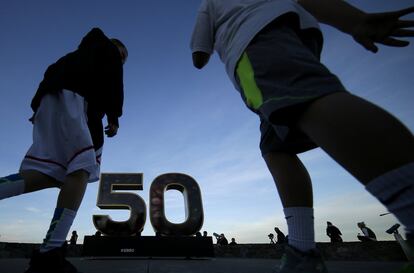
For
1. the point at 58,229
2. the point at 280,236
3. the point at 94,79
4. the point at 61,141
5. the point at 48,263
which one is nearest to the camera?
the point at 48,263

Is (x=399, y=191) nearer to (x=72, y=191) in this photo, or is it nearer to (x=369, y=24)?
(x=369, y=24)

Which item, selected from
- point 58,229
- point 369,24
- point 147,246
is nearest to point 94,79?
point 58,229

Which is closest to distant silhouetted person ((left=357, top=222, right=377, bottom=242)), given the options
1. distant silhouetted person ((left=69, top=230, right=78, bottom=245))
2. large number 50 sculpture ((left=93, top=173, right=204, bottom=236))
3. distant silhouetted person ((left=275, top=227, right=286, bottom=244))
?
distant silhouetted person ((left=275, top=227, right=286, bottom=244))

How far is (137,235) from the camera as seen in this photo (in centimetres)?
530

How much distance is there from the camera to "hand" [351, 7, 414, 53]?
105 cm

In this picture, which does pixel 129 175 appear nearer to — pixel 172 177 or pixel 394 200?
pixel 172 177

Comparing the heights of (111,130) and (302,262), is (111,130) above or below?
above

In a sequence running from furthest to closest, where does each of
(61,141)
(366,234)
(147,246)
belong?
(366,234)
(147,246)
(61,141)

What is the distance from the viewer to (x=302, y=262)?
4.22ft

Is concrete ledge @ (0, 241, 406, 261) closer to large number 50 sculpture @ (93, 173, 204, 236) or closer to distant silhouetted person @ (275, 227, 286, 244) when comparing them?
large number 50 sculpture @ (93, 173, 204, 236)

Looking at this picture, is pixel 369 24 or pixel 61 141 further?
pixel 61 141

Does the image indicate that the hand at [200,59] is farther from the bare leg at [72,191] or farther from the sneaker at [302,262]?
the sneaker at [302,262]

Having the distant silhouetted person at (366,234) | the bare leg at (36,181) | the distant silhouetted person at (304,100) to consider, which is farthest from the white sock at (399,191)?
the distant silhouetted person at (366,234)

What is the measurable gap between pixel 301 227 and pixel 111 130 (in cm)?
182
